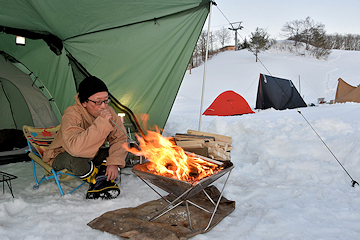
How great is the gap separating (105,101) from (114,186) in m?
0.89

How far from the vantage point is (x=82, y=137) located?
208cm

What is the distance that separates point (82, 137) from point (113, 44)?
5.86ft

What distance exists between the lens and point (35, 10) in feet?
8.52

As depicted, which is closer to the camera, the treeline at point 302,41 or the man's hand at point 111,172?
the man's hand at point 111,172

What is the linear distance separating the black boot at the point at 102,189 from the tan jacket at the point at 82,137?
0.17 metres

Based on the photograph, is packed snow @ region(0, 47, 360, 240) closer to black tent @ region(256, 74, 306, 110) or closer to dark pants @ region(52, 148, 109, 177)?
dark pants @ region(52, 148, 109, 177)

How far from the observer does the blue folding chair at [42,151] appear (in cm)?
242

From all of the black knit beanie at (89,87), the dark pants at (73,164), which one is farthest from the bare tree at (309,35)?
the dark pants at (73,164)

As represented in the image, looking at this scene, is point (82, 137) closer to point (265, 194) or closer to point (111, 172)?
point (111, 172)

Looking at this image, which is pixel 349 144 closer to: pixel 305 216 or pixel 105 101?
pixel 305 216

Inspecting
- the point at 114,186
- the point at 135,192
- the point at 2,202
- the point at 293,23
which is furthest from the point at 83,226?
the point at 293,23

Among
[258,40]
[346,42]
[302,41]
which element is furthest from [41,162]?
[346,42]

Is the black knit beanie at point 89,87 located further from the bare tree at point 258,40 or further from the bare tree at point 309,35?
the bare tree at point 309,35

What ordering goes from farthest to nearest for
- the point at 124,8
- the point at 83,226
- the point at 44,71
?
the point at 44,71
the point at 124,8
the point at 83,226
